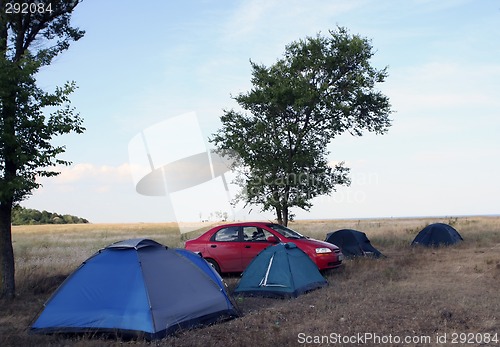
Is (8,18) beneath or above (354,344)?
above

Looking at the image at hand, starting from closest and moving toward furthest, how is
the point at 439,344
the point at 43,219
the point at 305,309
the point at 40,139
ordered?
1. the point at 439,344
2. the point at 305,309
3. the point at 40,139
4. the point at 43,219

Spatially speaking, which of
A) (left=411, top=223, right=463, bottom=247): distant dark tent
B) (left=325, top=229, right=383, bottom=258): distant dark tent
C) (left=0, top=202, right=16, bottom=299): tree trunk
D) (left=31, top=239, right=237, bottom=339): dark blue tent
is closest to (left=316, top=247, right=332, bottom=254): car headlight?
(left=325, top=229, right=383, bottom=258): distant dark tent

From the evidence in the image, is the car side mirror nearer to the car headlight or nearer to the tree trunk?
the car headlight

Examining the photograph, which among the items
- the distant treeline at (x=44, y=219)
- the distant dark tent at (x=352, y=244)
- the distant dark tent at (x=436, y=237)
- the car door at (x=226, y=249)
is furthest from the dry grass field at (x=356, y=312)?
the distant treeline at (x=44, y=219)

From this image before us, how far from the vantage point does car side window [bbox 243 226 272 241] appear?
47.9ft

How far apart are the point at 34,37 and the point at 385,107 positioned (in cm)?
1665

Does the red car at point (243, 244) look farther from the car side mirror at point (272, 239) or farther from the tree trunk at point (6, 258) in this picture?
the tree trunk at point (6, 258)

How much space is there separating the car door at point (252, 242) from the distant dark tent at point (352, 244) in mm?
4928

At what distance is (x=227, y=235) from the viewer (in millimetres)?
14867

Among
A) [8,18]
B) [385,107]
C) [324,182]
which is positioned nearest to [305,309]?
[8,18]

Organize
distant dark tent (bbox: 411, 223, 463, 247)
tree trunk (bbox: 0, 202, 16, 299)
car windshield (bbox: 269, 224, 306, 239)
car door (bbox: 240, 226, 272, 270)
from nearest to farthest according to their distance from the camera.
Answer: tree trunk (bbox: 0, 202, 16, 299), car door (bbox: 240, 226, 272, 270), car windshield (bbox: 269, 224, 306, 239), distant dark tent (bbox: 411, 223, 463, 247)

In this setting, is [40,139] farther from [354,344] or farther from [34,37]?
[354,344]

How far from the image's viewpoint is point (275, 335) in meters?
7.77

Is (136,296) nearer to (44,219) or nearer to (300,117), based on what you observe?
(300,117)
